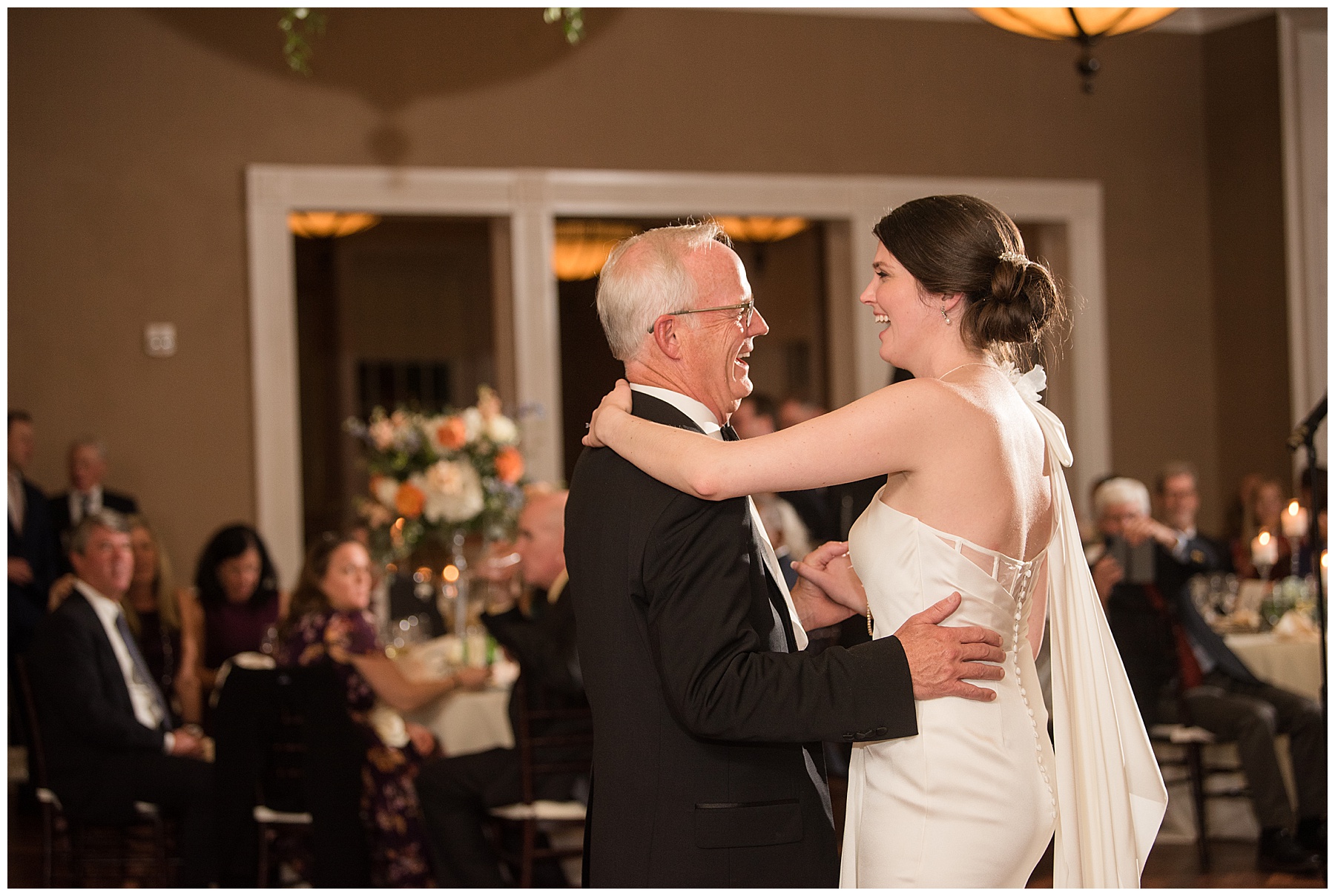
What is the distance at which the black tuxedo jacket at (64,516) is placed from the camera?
6.59 metres

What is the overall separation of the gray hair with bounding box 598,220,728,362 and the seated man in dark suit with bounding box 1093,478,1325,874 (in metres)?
3.11

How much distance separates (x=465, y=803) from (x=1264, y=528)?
398 cm

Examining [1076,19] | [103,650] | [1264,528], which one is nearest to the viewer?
[103,650]

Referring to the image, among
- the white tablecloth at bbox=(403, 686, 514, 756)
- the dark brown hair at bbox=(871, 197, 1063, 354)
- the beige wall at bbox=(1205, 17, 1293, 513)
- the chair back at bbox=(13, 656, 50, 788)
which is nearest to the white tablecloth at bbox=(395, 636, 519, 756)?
the white tablecloth at bbox=(403, 686, 514, 756)

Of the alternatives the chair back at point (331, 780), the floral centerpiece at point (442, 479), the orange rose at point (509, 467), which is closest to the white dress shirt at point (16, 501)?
the floral centerpiece at point (442, 479)

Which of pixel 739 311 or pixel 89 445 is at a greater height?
pixel 739 311

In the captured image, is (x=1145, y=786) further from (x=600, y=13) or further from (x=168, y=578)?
(x=600, y=13)

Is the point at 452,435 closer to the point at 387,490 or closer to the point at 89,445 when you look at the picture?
the point at 387,490

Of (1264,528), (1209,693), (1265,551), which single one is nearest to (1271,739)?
(1209,693)

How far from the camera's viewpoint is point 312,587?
172 inches

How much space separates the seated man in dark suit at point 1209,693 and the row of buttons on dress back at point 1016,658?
282cm

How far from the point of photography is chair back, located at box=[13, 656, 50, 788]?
13.7ft

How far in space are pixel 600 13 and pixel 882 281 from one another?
6.21m

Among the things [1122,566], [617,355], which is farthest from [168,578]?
[617,355]
